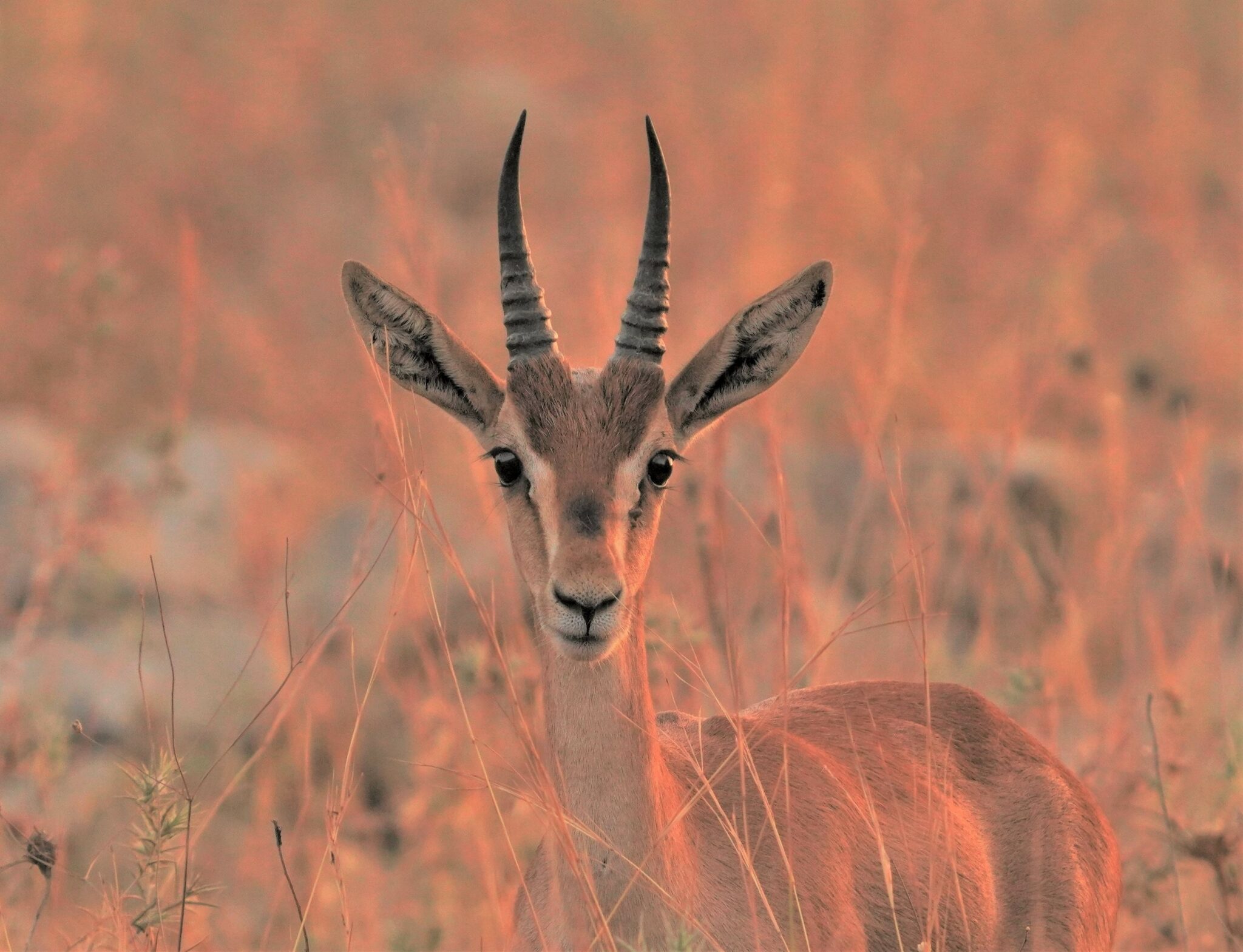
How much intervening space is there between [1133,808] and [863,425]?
2574 millimetres

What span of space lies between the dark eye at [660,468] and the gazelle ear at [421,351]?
1.68 ft

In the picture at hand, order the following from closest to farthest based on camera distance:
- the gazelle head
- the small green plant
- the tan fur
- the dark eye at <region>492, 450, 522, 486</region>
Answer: the small green plant < the tan fur < the gazelle head < the dark eye at <region>492, 450, 522, 486</region>

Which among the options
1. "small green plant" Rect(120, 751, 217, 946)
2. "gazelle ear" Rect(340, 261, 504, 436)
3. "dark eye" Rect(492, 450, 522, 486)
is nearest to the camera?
"small green plant" Rect(120, 751, 217, 946)

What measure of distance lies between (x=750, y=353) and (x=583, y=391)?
63 cm

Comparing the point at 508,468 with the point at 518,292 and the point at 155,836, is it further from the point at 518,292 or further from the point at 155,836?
the point at 155,836

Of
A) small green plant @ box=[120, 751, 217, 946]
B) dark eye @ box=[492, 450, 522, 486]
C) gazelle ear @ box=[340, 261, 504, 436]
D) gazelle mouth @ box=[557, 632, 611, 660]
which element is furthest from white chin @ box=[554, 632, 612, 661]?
small green plant @ box=[120, 751, 217, 946]

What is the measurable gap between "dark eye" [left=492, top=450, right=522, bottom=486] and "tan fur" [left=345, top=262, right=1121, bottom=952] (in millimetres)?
45

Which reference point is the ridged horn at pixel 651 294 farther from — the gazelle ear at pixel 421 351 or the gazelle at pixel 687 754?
the gazelle ear at pixel 421 351

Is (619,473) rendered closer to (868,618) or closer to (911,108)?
(868,618)

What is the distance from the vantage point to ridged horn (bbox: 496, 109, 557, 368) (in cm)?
477

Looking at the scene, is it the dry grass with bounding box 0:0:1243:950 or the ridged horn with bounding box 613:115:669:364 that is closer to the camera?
the ridged horn with bounding box 613:115:669:364

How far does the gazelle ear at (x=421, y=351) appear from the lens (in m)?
4.86

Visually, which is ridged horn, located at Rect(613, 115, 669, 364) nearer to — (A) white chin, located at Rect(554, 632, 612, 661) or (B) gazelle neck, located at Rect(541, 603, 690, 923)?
(B) gazelle neck, located at Rect(541, 603, 690, 923)

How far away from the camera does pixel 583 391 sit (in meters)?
4.76
